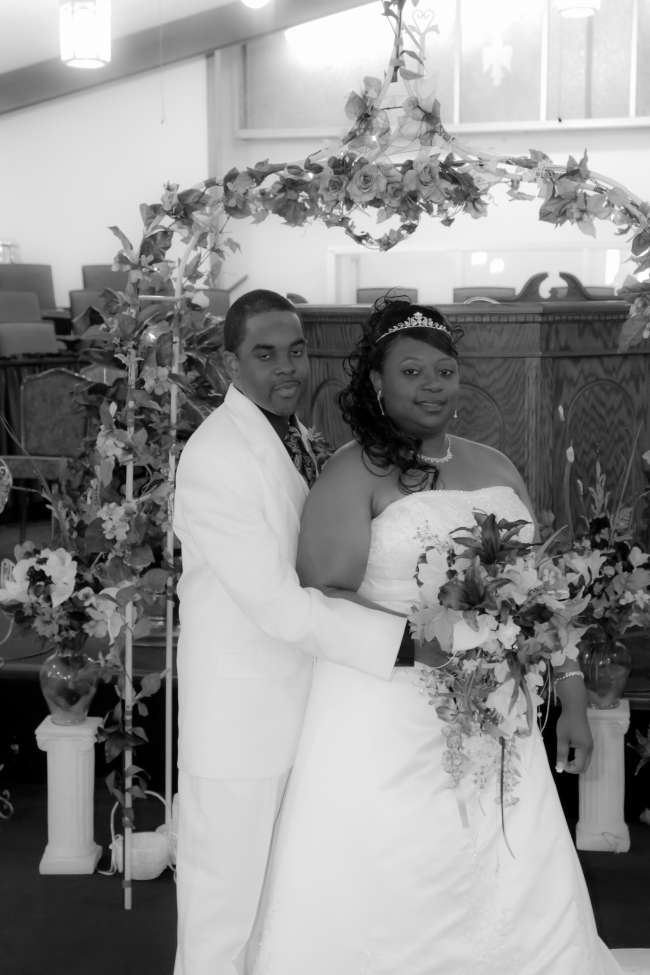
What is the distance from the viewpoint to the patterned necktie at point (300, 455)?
2.52 meters

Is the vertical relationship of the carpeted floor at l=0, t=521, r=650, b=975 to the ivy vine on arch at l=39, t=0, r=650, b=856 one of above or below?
below

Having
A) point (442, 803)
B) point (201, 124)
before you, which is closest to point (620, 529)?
point (442, 803)

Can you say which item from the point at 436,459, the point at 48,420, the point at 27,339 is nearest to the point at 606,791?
the point at 436,459

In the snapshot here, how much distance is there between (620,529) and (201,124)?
1017cm

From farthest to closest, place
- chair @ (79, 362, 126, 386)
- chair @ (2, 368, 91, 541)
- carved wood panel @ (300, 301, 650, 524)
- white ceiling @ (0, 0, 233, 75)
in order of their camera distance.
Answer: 1. white ceiling @ (0, 0, 233, 75)
2. chair @ (2, 368, 91, 541)
3. carved wood panel @ (300, 301, 650, 524)
4. chair @ (79, 362, 126, 386)

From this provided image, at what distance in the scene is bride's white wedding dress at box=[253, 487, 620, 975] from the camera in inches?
88.9

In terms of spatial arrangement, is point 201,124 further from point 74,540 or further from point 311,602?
point 311,602

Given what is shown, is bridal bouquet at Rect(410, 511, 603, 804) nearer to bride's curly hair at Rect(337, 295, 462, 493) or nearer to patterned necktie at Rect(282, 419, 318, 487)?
bride's curly hair at Rect(337, 295, 462, 493)

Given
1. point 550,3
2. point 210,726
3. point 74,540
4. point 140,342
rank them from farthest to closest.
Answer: point 550,3, point 74,540, point 140,342, point 210,726

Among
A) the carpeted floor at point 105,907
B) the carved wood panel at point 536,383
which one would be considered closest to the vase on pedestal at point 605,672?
the carpeted floor at point 105,907

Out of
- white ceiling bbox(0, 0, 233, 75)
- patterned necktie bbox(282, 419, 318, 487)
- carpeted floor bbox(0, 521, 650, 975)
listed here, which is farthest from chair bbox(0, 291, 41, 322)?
patterned necktie bbox(282, 419, 318, 487)

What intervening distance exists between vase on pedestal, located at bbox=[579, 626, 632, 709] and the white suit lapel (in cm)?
138

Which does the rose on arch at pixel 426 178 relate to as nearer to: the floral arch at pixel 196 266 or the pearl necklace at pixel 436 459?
the floral arch at pixel 196 266

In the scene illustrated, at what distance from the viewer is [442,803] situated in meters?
2.26
